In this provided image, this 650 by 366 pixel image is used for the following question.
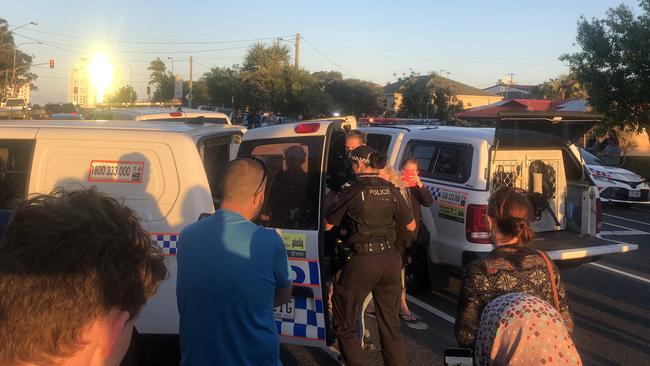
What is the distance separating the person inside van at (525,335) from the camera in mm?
1949

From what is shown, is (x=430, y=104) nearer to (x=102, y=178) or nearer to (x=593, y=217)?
(x=593, y=217)

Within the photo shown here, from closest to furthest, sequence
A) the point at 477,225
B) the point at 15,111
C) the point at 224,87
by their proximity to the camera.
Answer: the point at 477,225 < the point at 15,111 < the point at 224,87

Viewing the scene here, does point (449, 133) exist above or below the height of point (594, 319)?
above

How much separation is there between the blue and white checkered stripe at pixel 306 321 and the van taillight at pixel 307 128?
117cm

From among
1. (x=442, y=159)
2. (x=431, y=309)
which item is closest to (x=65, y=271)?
(x=431, y=309)

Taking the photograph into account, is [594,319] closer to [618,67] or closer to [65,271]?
[65,271]

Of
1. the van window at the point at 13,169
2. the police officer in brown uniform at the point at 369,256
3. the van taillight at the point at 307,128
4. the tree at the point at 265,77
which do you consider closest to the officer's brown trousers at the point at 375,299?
the police officer in brown uniform at the point at 369,256

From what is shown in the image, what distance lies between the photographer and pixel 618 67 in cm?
1712

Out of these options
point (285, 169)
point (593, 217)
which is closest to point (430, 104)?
point (593, 217)

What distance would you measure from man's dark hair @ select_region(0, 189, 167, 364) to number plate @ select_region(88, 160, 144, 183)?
8.17ft

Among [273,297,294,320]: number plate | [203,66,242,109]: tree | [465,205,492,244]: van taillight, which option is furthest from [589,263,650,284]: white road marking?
[203,66,242,109]: tree

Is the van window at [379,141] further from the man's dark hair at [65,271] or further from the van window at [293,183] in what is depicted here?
the man's dark hair at [65,271]

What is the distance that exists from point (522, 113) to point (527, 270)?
358cm

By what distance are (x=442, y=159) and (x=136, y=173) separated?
3869mm
